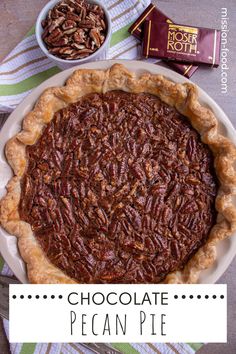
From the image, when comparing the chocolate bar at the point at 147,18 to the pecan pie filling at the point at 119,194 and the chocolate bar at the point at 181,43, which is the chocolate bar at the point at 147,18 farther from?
the pecan pie filling at the point at 119,194

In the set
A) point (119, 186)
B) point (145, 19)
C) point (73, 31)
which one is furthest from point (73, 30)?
point (119, 186)

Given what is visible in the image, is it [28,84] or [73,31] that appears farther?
[28,84]

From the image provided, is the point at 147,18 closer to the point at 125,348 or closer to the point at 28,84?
the point at 28,84

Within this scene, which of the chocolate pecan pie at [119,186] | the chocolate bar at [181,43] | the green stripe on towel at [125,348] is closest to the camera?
the chocolate pecan pie at [119,186]

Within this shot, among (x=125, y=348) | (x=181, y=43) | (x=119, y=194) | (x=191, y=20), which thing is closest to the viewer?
(x=119, y=194)

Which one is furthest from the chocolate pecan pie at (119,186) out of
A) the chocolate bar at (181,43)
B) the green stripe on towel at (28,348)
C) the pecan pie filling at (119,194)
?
the green stripe on towel at (28,348)

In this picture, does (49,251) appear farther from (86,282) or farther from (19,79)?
(19,79)

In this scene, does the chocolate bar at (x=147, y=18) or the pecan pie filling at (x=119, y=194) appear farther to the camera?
the chocolate bar at (x=147, y=18)
